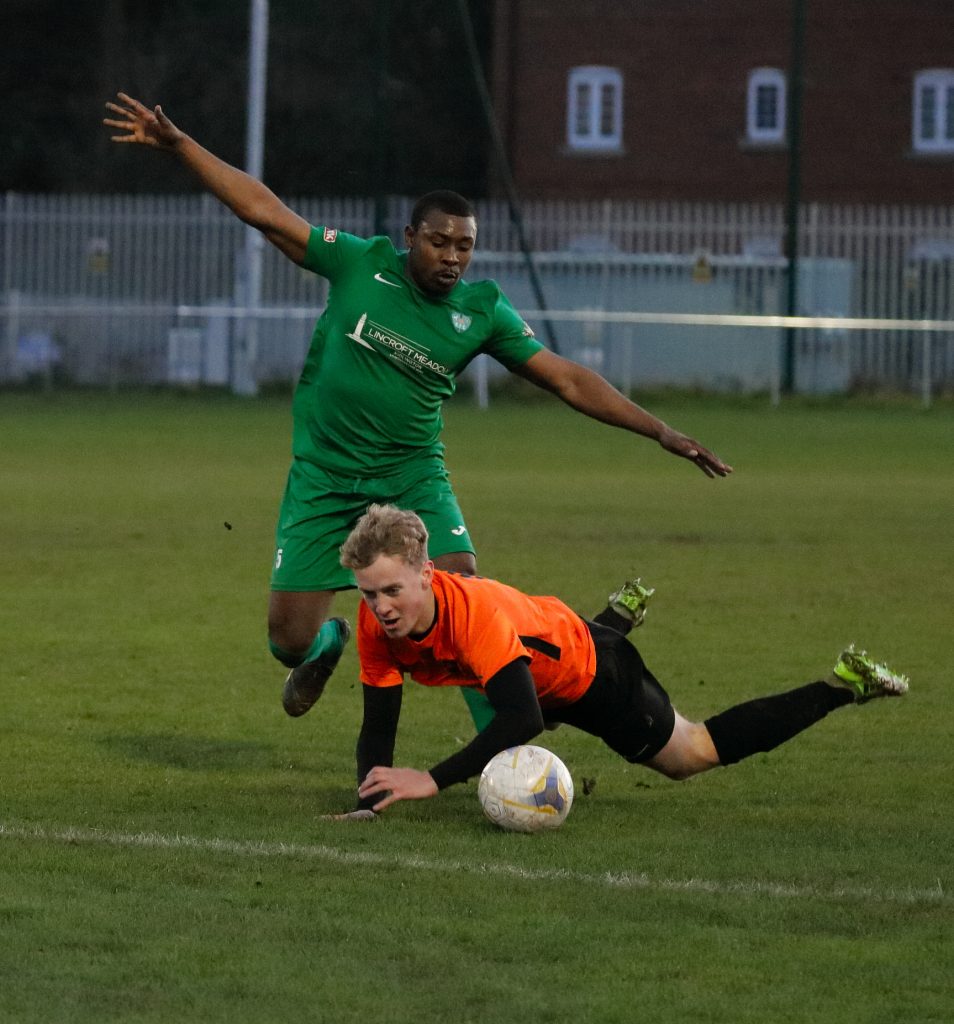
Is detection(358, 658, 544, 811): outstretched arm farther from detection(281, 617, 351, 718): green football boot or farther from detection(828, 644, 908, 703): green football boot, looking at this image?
detection(281, 617, 351, 718): green football boot

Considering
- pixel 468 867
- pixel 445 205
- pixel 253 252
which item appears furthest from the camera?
pixel 253 252

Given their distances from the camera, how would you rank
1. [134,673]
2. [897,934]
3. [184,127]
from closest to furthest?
[897,934], [134,673], [184,127]

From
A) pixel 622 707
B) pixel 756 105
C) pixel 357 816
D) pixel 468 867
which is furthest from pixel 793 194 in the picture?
pixel 468 867

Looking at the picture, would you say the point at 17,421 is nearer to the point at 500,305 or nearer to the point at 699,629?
the point at 699,629

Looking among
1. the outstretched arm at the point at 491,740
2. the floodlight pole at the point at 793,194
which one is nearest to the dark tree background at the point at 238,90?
the floodlight pole at the point at 793,194

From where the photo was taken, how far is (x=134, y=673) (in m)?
9.64

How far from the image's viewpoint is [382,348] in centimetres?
750

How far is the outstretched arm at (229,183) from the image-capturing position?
7348 millimetres

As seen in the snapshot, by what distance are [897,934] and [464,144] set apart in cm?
4549

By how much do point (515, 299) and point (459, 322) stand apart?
1080 inches

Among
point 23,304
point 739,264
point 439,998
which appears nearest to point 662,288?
point 739,264

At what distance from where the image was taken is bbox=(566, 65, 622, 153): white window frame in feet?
142

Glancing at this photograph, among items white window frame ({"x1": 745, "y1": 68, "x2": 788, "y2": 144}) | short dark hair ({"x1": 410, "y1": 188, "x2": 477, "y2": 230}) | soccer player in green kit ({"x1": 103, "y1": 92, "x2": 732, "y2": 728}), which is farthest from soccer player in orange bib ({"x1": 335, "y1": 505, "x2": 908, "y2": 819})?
white window frame ({"x1": 745, "y1": 68, "x2": 788, "y2": 144})

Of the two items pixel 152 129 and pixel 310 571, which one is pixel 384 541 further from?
pixel 152 129
